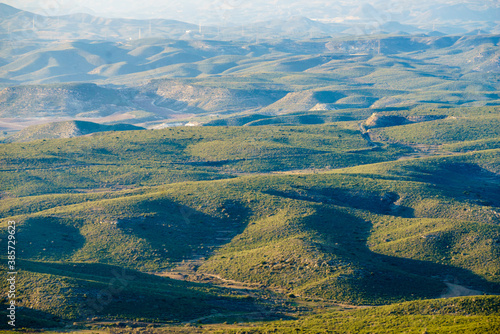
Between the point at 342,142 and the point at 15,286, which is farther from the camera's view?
the point at 342,142

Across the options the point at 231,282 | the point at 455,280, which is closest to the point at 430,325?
the point at 455,280

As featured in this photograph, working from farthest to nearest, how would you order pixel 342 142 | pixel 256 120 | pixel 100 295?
1. pixel 256 120
2. pixel 342 142
3. pixel 100 295

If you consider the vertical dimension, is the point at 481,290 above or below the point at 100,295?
below

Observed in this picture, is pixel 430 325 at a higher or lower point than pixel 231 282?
higher

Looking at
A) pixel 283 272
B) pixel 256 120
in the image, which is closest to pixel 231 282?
pixel 283 272

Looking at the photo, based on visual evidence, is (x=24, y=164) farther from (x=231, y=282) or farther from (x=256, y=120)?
(x=256, y=120)

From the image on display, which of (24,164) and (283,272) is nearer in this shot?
(283,272)

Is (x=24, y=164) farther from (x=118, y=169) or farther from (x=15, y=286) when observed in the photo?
(x=15, y=286)

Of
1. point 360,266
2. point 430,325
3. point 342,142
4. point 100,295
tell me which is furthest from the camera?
point 342,142

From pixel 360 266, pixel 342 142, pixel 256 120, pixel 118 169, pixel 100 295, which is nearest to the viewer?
pixel 100 295
